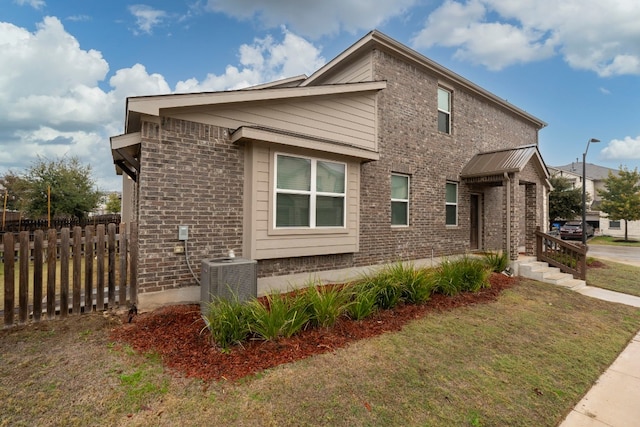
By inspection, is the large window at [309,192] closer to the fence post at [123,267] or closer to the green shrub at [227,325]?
the green shrub at [227,325]

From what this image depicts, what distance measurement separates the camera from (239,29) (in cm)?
1174

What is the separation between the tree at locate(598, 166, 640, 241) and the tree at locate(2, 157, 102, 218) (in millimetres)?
41854

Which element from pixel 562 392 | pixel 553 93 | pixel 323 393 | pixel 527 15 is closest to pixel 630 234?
pixel 553 93

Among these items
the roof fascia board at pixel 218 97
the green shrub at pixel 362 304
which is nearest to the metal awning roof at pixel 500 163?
the roof fascia board at pixel 218 97

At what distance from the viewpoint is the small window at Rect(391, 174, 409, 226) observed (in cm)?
896

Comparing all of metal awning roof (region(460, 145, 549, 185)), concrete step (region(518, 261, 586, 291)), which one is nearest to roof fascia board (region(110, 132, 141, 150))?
metal awning roof (region(460, 145, 549, 185))

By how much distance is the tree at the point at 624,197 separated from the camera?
25.4 metres

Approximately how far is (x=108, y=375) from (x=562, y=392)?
16.5 ft

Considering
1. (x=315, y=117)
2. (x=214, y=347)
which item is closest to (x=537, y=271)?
(x=315, y=117)

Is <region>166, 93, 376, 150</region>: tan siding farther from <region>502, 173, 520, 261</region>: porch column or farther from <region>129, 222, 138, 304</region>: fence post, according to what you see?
<region>502, 173, 520, 261</region>: porch column

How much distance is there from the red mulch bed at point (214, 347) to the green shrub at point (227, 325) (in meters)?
0.10

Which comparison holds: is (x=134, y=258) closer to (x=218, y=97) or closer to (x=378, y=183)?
(x=218, y=97)

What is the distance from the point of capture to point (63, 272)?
15.1 feet

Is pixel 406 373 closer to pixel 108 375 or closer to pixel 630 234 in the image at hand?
pixel 108 375
